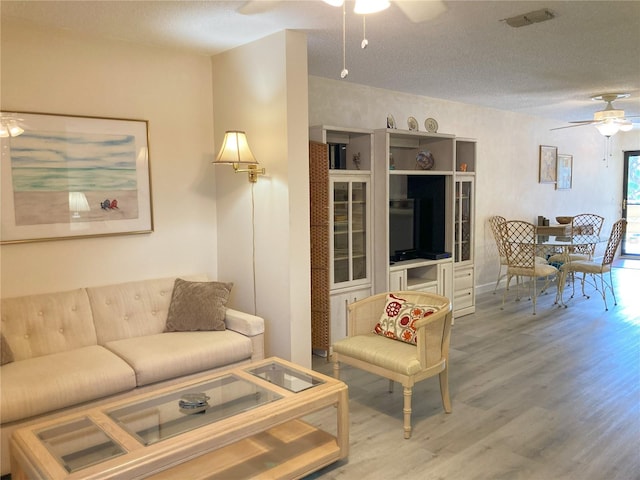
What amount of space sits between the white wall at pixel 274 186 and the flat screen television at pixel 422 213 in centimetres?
181

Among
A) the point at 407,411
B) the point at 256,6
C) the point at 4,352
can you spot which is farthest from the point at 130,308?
the point at 256,6

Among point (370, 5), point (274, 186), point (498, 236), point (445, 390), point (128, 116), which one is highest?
point (370, 5)

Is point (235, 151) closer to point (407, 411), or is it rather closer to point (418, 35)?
point (418, 35)

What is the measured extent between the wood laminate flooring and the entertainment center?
65 centimetres

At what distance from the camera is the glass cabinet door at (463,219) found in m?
5.46

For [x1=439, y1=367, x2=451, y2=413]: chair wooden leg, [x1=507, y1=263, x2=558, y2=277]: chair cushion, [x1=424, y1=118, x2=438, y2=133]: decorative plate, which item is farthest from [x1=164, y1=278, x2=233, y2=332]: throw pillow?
[x1=507, y1=263, x2=558, y2=277]: chair cushion

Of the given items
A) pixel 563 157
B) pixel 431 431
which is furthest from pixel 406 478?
pixel 563 157

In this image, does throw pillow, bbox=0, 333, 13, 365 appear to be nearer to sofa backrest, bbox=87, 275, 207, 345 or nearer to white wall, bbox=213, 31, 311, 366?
sofa backrest, bbox=87, 275, 207, 345

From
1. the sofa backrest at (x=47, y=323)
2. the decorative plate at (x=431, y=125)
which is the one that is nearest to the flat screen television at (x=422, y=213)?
the decorative plate at (x=431, y=125)

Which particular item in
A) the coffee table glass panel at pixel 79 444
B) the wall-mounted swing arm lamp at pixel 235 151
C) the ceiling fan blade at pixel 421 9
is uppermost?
the ceiling fan blade at pixel 421 9

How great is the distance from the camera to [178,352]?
3127mm

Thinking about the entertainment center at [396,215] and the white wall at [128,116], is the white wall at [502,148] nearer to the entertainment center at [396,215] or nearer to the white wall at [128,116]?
the entertainment center at [396,215]

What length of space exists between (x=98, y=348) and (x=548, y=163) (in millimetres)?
7005

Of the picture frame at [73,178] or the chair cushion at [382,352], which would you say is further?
the picture frame at [73,178]
